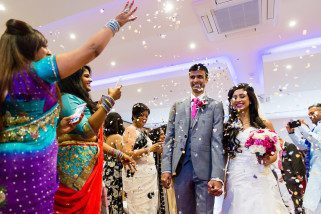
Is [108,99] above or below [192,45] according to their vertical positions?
below

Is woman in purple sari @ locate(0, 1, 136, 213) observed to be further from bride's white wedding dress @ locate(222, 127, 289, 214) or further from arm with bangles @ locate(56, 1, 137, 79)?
bride's white wedding dress @ locate(222, 127, 289, 214)

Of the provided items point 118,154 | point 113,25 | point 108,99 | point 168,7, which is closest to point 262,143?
point 118,154

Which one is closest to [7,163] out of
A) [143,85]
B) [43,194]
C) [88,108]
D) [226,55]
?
[43,194]

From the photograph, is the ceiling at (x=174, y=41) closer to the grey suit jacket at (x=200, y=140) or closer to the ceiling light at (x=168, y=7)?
the ceiling light at (x=168, y=7)

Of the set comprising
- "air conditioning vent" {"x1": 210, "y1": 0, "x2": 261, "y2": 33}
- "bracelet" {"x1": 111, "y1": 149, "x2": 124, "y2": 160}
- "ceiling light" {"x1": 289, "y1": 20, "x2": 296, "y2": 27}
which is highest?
"ceiling light" {"x1": 289, "y1": 20, "x2": 296, "y2": 27}

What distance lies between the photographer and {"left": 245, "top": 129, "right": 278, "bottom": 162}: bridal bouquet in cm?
256

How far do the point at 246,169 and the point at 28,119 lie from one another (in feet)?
6.48

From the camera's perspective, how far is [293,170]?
680cm

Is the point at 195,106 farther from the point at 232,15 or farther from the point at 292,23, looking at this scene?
the point at 292,23

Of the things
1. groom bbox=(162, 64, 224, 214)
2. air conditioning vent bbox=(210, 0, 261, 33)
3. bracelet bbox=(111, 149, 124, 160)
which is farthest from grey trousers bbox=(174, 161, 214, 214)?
air conditioning vent bbox=(210, 0, 261, 33)

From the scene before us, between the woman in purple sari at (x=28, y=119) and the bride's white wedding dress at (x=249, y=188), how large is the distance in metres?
1.73

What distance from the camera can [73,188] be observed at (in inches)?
73.4

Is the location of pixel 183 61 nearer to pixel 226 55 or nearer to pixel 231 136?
pixel 226 55

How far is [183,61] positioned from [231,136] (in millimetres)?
5181
